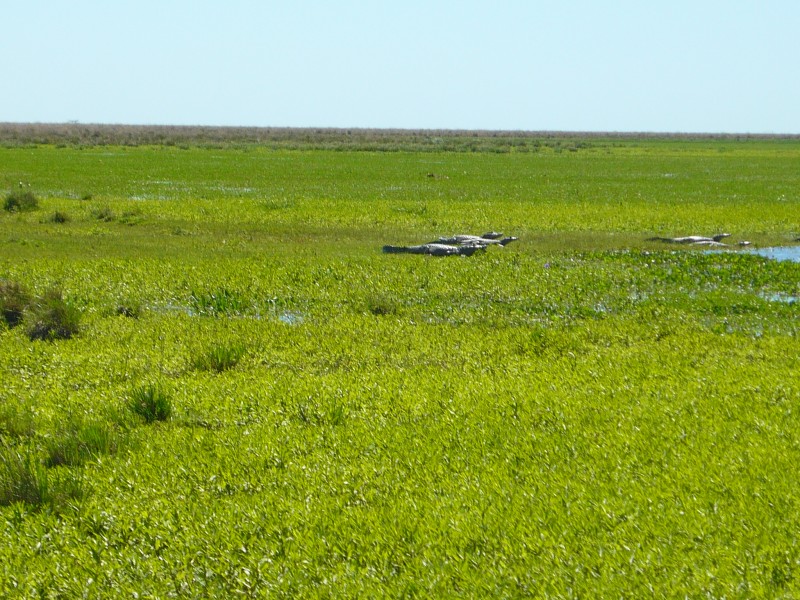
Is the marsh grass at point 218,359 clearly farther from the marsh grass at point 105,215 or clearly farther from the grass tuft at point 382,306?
the marsh grass at point 105,215

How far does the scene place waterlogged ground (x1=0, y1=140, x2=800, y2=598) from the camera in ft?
18.1

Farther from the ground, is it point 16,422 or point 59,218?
point 59,218

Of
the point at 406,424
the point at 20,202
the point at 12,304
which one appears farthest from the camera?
the point at 20,202

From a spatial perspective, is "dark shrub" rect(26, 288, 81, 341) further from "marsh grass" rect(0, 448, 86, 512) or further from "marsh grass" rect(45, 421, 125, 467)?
"marsh grass" rect(0, 448, 86, 512)

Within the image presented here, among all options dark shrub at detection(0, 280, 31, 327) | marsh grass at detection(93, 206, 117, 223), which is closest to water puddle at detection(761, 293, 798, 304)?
dark shrub at detection(0, 280, 31, 327)

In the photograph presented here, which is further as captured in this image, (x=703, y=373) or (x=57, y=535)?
(x=703, y=373)

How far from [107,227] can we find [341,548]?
19.8m

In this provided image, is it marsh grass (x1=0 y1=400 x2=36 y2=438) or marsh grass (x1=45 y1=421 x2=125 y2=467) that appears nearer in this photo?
marsh grass (x1=45 y1=421 x2=125 y2=467)

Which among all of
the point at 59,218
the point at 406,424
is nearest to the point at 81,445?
the point at 406,424

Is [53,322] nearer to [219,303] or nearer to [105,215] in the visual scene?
[219,303]

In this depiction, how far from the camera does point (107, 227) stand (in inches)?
936

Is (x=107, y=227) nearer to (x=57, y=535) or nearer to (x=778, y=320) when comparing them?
(x=778, y=320)

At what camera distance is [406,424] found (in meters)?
8.14

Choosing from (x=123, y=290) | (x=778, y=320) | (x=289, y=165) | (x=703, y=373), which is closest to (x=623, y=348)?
(x=703, y=373)
